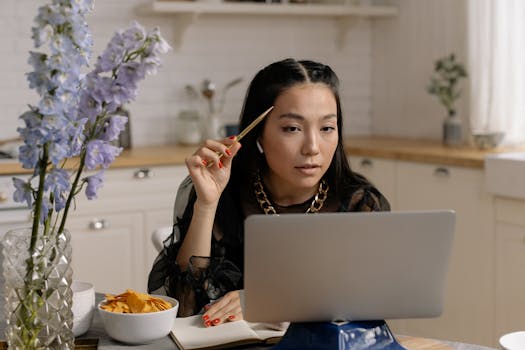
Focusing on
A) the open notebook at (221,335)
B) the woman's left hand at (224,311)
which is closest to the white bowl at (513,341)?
the open notebook at (221,335)

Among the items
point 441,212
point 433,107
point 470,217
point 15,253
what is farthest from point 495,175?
point 15,253

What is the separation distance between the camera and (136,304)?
1.41m

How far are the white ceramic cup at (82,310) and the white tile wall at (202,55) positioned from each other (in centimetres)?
266

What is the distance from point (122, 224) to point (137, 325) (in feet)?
7.41

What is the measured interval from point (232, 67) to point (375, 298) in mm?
3247

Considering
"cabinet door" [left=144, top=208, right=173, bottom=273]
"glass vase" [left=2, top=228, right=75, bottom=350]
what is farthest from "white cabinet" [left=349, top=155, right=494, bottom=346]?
"glass vase" [left=2, top=228, right=75, bottom=350]

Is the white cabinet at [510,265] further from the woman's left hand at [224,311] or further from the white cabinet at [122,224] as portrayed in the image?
the woman's left hand at [224,311]

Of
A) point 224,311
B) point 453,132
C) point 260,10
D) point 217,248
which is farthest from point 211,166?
point 260,10

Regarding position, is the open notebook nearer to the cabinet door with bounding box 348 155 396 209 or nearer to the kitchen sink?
the kitchen sink

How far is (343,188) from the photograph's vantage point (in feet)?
6.70

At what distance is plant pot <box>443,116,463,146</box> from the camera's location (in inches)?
152

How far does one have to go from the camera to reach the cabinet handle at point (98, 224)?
351cm

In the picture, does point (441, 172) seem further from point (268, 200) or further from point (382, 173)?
point (268, 200)

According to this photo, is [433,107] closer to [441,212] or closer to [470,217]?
[470,217]
